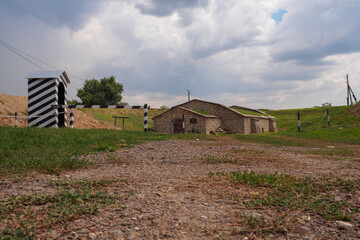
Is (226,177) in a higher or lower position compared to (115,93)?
lower

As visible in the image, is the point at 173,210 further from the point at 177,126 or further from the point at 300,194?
the point at 177,126

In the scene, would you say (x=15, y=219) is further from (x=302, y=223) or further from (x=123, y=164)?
(x=123, y=164)

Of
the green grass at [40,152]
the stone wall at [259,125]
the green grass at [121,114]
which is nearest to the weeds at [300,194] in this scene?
the green grass at [40,152]

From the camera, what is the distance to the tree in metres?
50.5

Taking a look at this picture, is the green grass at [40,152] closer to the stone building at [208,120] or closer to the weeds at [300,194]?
the weeds at [300,194]

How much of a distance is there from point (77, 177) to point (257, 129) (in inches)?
1090

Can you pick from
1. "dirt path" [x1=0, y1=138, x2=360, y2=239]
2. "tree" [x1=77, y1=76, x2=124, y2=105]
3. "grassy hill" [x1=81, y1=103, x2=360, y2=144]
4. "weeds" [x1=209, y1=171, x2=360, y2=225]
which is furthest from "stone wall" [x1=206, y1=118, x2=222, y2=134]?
"tree" [x1=77, y1=76, x2=124, y2=105]

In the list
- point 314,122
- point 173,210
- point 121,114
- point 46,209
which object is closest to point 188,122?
point 314,122

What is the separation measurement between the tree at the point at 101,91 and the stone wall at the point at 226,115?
939 inches

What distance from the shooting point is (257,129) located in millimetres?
30188

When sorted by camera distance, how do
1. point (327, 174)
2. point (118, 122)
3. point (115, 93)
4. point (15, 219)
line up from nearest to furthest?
point (15, 219) < point (327, 174) < point (118, 122) < point (115, 93)

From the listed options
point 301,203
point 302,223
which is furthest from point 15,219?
point 301,203

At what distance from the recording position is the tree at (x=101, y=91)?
50500 mm

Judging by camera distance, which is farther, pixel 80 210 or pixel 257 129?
pixel 257 129
